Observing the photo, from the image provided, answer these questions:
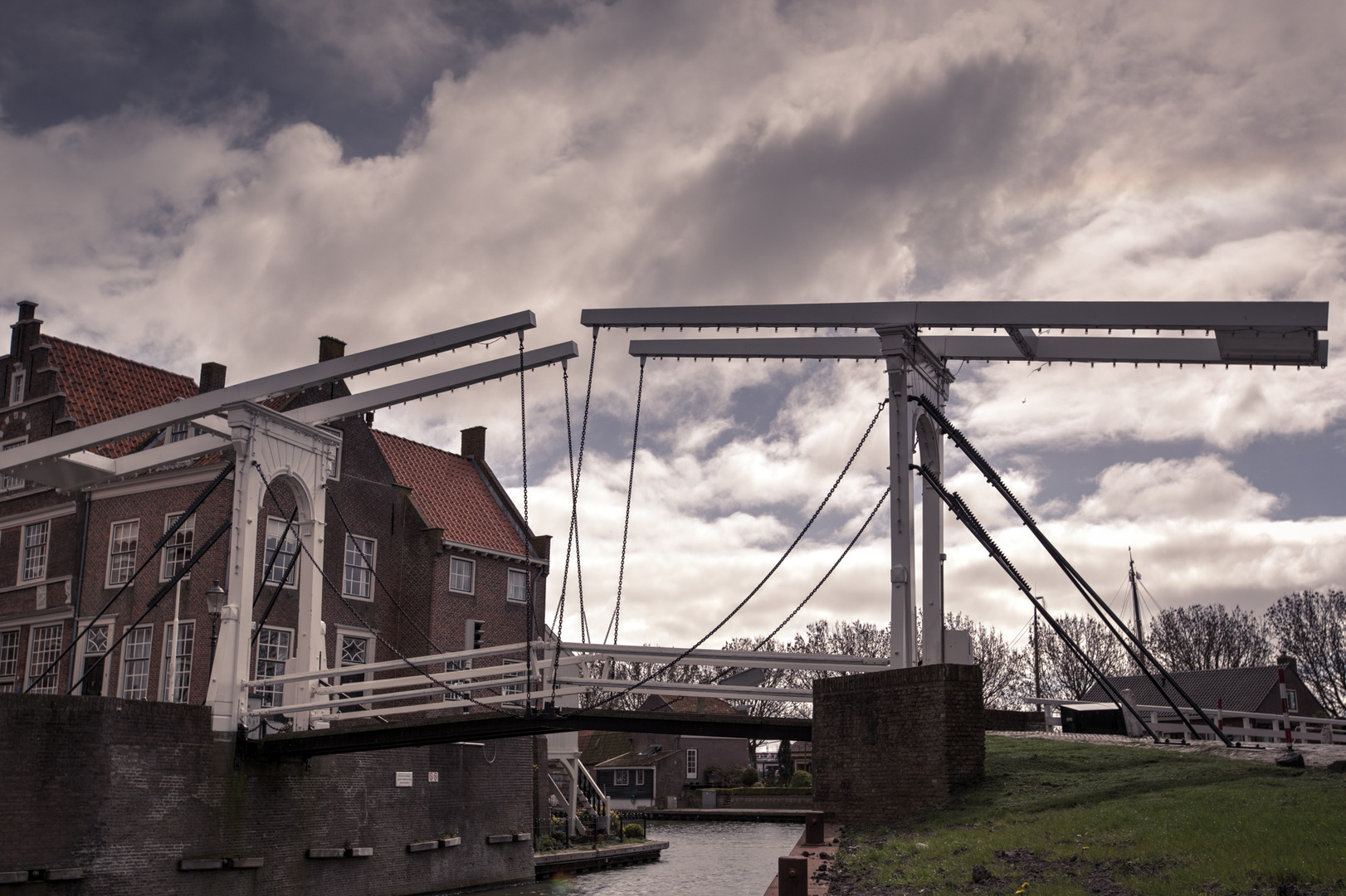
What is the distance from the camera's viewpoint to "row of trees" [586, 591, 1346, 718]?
46.1m

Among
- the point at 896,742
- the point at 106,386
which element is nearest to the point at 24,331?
the point at 106,386

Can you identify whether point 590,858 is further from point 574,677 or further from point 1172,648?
point 1172,648

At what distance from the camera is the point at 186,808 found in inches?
629

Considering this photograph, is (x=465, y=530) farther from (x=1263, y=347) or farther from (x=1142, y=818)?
(x=1142, y=818)

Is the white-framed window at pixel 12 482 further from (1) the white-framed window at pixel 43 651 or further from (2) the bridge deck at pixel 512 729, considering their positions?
(2) the bridge deck at pixel 512 729

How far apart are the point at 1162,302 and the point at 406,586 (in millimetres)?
18755

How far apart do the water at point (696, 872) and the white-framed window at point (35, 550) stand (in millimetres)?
11262

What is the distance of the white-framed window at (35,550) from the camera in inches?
928

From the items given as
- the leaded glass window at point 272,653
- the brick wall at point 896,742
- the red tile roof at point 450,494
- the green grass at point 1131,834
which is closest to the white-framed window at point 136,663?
the leaded glass window at point 272,653

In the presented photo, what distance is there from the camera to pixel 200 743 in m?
16.3

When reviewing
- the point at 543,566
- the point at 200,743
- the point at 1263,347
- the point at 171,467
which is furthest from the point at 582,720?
the point at 543,566

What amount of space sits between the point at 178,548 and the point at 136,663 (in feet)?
7.50

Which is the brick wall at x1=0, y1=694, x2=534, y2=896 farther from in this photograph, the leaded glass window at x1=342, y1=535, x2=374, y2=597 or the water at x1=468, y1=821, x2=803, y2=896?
the leaded glass window at x1=342, y1=535, x2=374, y2=597

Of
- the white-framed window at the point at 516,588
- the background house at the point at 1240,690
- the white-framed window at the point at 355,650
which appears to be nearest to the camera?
the white-framed window at the point at 355,650
